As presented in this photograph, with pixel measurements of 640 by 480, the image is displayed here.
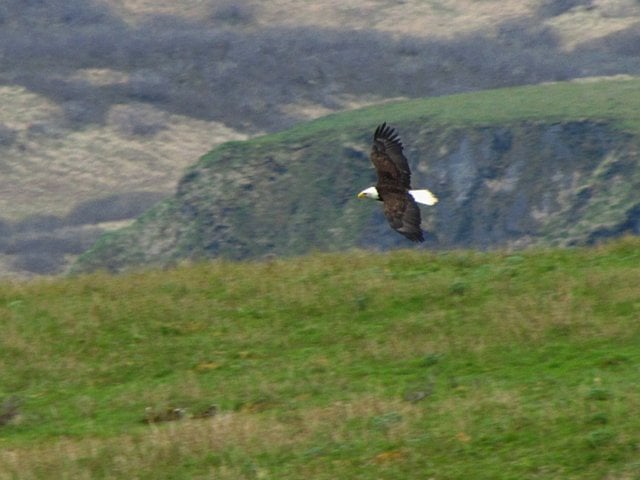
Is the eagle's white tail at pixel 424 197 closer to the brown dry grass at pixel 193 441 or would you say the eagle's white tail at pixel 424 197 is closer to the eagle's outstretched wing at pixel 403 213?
the eagle's outstretched wing at pixel 403 213

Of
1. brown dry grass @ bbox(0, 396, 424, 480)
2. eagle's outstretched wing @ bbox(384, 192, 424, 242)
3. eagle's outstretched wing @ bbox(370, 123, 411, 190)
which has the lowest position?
brown dry grass @ bbox(0, 396, 424, 480)

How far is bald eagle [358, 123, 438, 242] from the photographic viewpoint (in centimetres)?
3084

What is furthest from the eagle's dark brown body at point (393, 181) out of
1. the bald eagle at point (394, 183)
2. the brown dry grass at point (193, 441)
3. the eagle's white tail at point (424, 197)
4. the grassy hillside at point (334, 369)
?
the brown dry grass at point (193, 441)

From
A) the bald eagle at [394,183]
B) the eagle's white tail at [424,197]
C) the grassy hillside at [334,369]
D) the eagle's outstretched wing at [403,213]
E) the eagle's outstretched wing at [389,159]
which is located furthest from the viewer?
the eagle's outstretched wing at [389,159]

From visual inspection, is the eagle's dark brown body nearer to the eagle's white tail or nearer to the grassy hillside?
the eagle's white tail

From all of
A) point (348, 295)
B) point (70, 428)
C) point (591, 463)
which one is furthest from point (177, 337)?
point (591, 463)

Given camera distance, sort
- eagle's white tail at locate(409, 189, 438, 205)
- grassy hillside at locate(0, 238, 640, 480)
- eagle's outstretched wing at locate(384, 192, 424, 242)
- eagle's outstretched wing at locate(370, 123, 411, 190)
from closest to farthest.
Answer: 1. grassy hillside at locate(0, 238, 640, 480)
2. eagle's white tail at locate(409, 189, 438, 205)
3. eagle's outstretched wing at locate(384, 192, 424, 242)
4. eagle's outstretched wing at locate(370, 123, 411, 190)

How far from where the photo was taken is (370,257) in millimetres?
27859

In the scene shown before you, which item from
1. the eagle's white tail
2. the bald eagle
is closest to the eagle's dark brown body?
the bald eagle

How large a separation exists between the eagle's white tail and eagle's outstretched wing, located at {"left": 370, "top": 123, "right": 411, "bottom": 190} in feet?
0.81

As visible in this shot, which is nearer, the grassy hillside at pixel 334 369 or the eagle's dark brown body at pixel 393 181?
the grassy hillside at pixel 334 369

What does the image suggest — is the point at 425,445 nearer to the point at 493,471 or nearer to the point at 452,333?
the point at 493,471

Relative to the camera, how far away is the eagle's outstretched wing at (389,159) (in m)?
31.0

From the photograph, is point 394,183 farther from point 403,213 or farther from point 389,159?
point 403,213
